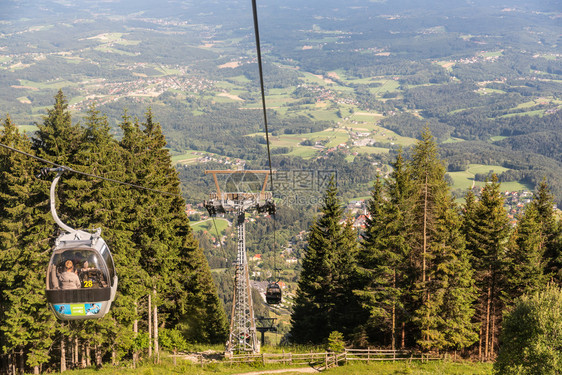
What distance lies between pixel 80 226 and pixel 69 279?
8.55 m

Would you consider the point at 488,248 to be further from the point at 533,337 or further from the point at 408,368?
the point at 533,337

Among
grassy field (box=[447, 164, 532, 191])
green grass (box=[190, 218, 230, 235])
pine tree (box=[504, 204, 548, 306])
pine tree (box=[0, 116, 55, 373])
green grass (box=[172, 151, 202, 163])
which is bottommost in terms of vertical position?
green grass (box=[190, 218, 230, 235])

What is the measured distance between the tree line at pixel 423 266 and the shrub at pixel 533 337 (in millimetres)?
4418

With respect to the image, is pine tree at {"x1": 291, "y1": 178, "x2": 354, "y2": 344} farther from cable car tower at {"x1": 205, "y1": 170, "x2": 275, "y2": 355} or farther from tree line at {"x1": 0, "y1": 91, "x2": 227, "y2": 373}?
tree line at {"x1": 0, "y1": 91, "x2": 227, "y2": 373}

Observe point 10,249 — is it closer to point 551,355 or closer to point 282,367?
point 282,367

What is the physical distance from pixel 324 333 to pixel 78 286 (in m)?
22.5

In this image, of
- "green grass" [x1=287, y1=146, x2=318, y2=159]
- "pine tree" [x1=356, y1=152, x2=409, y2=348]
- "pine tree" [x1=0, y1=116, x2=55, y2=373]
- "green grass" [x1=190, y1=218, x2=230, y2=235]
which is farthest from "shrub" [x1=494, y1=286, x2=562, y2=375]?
"green grass" [x1=287, y1=146, x2=318, y2=159]

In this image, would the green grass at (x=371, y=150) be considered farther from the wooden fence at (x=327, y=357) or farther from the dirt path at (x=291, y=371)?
the dirt path at (x=291, y=371)

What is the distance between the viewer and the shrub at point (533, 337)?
16.6 meters

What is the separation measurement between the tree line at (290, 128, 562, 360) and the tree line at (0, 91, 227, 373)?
33.9ft

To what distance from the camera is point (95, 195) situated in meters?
19.5

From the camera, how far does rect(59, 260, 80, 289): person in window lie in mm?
11117

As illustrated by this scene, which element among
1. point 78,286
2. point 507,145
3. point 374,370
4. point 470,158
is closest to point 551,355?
point 374,370

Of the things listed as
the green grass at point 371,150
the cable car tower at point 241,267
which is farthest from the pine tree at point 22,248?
the green grass at point 371,150
